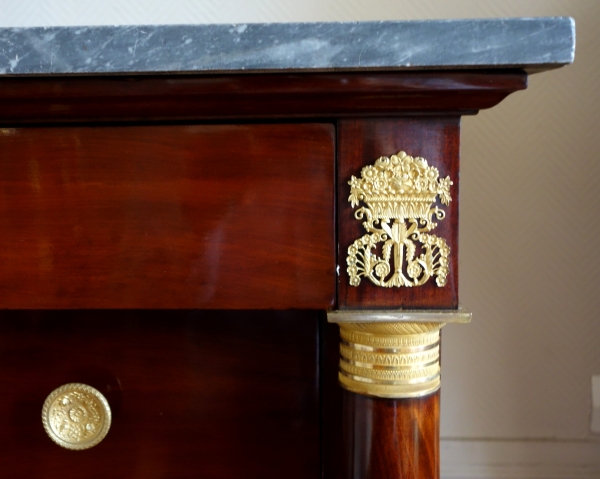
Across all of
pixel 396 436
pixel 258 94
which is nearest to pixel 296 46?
pixel 258 94

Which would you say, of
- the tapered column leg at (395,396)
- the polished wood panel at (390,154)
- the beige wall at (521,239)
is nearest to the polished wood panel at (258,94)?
the polished wood panel at (390,154)

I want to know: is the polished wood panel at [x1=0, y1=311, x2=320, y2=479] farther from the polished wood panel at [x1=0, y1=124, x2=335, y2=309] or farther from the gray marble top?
the gray marble top

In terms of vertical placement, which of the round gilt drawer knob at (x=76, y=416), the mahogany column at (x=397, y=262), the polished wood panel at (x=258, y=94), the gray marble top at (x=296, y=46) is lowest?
the round gilt drawer knob at (x=76, y=416)

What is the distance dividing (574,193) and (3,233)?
2.17 feet

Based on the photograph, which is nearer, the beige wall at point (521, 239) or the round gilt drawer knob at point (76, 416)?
the round gilt drawer knob at point (76, 416)

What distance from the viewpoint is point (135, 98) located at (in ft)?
1.03

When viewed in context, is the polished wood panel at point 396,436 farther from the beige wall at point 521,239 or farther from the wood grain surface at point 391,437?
the beige wall at point 521,239

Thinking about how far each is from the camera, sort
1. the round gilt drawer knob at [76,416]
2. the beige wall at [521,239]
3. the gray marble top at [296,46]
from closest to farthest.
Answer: the gray marble top at [296,46], the round gilt drawer knob at [76,416], the beige wall at [521,239]

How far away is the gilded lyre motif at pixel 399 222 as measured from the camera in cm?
32

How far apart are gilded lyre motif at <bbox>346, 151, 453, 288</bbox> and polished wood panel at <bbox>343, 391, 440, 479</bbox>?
0.27ft

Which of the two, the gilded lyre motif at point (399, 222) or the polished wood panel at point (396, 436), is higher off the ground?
the gilded lyre motif at point (399, 222)

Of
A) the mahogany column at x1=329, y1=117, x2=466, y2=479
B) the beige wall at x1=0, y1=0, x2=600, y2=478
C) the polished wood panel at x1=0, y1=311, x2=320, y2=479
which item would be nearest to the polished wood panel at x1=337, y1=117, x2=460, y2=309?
the mahogany column at x1=329, y1=117, x2=466, y2=479

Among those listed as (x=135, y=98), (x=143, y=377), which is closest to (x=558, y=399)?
(x=143, y=377)

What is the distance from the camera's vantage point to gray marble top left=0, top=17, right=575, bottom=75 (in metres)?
0.29
